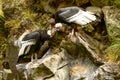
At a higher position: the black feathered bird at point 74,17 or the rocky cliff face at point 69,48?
→ the black feathered bird at point 74,17

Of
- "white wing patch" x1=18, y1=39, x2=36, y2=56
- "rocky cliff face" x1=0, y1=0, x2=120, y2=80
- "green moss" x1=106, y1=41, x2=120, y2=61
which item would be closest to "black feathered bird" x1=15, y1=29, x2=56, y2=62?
"white wing patch" x1=18, y1=39, x2=36, y2=56

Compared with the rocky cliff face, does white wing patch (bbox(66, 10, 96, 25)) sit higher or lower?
higher

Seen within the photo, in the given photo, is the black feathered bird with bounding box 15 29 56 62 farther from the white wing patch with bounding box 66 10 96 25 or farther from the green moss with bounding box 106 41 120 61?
the green moss with bounding box 106 41 120 61

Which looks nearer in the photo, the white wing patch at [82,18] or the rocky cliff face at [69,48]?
the rocky cliff face at [69,48]

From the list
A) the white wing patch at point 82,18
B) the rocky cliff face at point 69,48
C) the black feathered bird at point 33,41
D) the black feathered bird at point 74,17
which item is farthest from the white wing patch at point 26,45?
the white wing patch at point 82,18

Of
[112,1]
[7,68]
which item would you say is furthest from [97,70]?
[7,68]

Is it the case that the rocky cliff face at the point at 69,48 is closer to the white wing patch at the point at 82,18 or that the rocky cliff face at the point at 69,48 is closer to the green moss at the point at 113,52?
the green moss at the point at 113,52

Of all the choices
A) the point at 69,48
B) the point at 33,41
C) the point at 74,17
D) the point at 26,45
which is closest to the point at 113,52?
the point at 69,48

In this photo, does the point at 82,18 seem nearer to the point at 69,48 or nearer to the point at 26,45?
the point at 69,48
